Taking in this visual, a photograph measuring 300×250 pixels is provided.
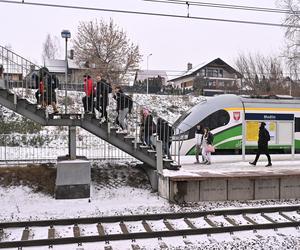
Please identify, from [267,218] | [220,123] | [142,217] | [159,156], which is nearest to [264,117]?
[220,123]

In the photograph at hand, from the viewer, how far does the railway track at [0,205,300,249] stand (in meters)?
7.78

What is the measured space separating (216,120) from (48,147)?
31.6 feet

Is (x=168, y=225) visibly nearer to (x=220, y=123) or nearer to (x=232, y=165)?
(x=232, y=165)

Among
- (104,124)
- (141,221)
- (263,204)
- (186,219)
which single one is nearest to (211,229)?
(186,219)

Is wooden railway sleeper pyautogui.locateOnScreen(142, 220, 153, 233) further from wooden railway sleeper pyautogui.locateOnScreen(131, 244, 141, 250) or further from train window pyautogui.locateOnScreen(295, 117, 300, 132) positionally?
train window pyautogui.locateOnScreen(295, 117, 300, 132)

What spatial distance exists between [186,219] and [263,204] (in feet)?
10.3

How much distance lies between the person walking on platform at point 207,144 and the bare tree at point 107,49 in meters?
22.5

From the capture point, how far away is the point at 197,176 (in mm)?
11414

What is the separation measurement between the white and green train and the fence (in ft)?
9.37

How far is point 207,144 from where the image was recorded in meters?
14.9

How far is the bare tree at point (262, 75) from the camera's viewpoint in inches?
1743

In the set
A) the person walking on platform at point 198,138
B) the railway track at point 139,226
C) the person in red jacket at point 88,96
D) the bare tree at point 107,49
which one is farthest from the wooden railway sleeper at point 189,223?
the bare tree at point 107,49

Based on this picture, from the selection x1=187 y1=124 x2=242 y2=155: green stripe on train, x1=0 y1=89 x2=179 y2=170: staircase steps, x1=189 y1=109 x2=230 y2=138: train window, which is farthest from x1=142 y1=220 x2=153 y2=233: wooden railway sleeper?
x1=189 y1=109 x2=230 y2=138: train window

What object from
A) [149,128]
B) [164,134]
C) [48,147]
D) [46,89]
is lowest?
[48,147]
